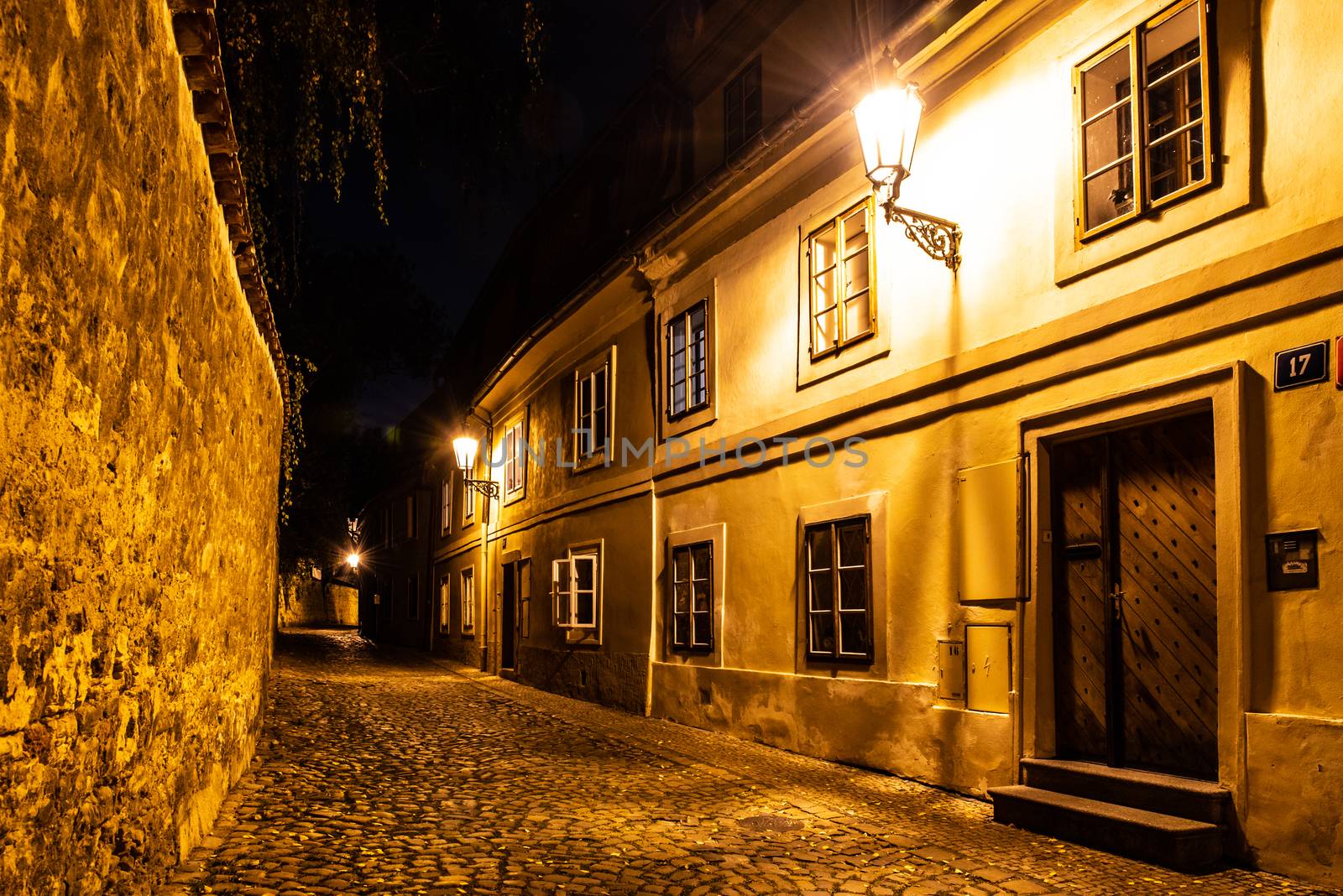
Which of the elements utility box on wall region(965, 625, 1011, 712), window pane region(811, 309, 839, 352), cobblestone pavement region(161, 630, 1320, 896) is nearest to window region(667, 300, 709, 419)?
window pane region(811, 309, 839, 352)

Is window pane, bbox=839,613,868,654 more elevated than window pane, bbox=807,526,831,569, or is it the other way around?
window pane, bbox=807,526,831,569

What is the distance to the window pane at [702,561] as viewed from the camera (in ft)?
36.9

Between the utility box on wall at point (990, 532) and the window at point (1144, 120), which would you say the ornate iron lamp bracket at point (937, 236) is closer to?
the window at point (1144, 120)

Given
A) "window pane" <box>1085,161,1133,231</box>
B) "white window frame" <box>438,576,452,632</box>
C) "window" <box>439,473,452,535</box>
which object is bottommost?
"white window frame" <box>438,576,452,632</box>

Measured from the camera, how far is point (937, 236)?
25.3ft

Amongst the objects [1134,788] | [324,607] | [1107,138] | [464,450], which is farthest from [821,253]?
[324,607]

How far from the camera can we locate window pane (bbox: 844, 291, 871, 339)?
29.4 feet

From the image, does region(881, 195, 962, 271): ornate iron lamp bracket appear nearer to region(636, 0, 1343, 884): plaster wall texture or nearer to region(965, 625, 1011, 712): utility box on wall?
region(636, 0, 1343, 884): plaster wall texture

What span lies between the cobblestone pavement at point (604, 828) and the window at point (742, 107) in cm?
643

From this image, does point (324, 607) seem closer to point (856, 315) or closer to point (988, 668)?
point (856, 315)

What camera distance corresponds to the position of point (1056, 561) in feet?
22.6

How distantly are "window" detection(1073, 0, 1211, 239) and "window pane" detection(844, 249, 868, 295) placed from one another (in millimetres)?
2573

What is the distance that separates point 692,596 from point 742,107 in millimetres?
5440

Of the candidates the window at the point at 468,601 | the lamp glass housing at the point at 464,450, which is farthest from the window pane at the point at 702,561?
the window at the point at 468,601
